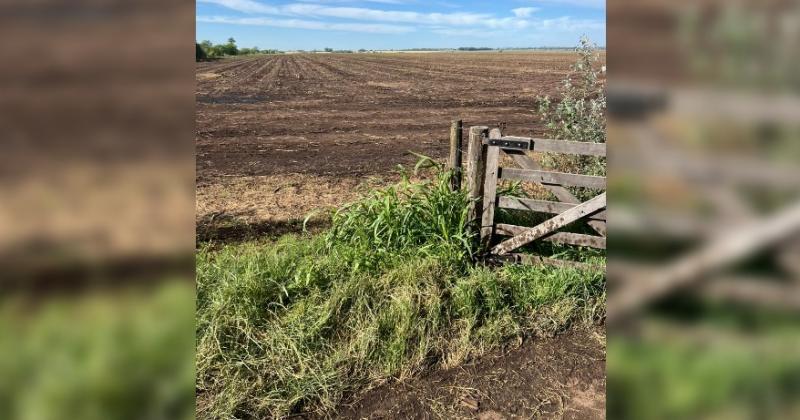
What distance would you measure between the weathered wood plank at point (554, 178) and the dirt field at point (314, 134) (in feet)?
9.23

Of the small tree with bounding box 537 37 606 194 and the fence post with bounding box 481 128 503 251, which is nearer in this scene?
the fence post with bounding box 481 128 503 251

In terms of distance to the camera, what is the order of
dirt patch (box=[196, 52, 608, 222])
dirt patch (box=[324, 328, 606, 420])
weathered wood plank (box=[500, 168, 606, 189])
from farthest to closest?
dirt patch (box=[196, 52, 608, 222]) → weathered wood plank (box=[500, 168, 606, 189]) → dirt patch (box=[324, 328, 606, 420])

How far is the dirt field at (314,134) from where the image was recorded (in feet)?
23.4

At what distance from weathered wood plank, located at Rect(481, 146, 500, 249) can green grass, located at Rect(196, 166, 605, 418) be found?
148 millimetres

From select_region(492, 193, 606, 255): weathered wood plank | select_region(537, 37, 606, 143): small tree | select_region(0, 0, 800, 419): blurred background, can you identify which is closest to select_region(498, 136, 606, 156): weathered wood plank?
select_region(492, 193, 606, 255): weathered wood plank

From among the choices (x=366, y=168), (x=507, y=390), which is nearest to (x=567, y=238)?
(x=507, y=390)

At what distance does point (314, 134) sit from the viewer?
12.9 metres
